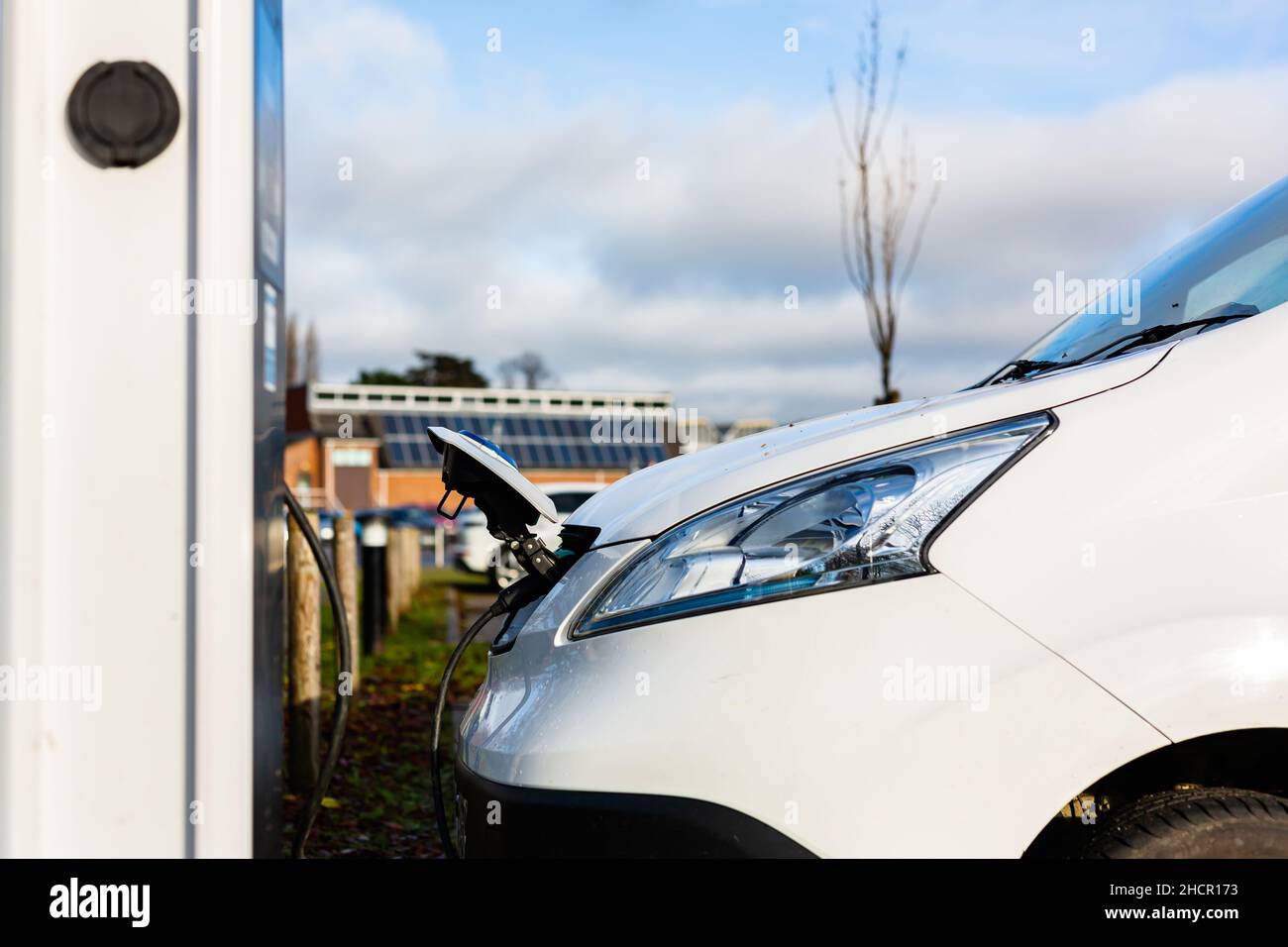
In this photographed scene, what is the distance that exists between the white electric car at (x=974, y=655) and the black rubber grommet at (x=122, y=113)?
100cm

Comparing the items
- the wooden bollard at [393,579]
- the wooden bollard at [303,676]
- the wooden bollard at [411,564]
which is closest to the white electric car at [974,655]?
the wooden bollard at [303,676]

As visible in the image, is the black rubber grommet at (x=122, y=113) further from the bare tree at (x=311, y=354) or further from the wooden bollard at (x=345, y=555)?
the bare tree at (x=311, y=354)

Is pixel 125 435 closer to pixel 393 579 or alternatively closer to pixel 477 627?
pixel 477 627

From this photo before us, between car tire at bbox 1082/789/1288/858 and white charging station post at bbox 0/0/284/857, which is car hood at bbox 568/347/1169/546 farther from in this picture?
white charging station post at bbox 0/0/284/857

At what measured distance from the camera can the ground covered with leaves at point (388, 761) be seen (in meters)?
4.52

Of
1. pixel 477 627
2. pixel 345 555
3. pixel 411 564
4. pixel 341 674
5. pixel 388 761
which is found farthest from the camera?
pixel 411 564

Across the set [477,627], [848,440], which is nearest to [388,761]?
[477,627]

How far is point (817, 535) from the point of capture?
A: 1817mm

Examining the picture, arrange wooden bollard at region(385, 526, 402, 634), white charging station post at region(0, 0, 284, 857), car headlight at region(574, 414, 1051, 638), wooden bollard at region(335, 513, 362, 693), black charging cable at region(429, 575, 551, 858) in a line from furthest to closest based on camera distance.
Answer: wooden bollard at region(385, 526, 402, 634) < wooden bollard at region(335, 513, 362, 693) < black charging cable at region(429, 575, 551, 858) < car headlight at region(574, 414, 1051, 638) < white charging station post at region(0, 0, 284, 857)

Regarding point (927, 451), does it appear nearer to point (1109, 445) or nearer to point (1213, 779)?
point (1109, 445)

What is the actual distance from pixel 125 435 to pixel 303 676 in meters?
4.23

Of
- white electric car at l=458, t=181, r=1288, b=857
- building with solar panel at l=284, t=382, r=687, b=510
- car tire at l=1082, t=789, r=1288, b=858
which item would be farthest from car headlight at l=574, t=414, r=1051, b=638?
building with solar panel at l=284, t=382, r=687, b=510

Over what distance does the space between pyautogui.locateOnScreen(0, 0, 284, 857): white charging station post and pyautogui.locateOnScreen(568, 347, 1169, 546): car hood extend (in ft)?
2.81

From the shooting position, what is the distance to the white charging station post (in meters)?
1.24
